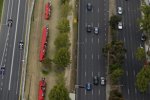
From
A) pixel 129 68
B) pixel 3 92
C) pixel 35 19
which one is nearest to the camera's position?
pixel 3 92

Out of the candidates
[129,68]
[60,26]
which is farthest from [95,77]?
[60,26]

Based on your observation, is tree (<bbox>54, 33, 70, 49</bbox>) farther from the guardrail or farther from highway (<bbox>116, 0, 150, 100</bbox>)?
highway (<bbox>116, 0, 150, 100</bbox>)

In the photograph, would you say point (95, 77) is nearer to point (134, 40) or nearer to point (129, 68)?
point (129, 68)

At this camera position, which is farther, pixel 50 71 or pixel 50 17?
pixel 50 17

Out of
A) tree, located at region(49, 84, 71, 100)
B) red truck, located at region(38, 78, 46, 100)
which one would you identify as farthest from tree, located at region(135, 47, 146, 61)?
red truck, located at region(38, 78, 46, 100)

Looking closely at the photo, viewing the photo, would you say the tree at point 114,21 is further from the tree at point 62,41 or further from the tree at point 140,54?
the tree at point 62,41

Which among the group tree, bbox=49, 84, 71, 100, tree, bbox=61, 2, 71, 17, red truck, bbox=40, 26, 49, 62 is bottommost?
tree, bbox=49, 84, 71, 100

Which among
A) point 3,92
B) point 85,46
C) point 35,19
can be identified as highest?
point 35,19
